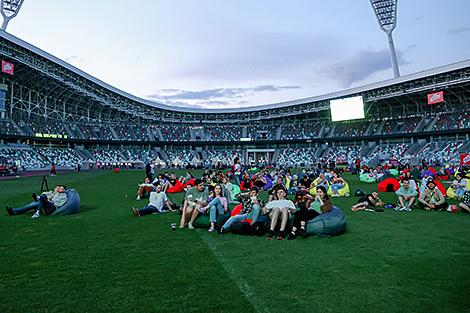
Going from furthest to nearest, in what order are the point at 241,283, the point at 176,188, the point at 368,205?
the point at 176,188 → the point at 368,205 → the point at 241,283

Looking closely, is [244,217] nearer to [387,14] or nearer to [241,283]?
[241,283]

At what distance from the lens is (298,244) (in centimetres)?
651

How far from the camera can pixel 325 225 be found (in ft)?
23.0

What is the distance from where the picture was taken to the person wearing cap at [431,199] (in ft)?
33.7

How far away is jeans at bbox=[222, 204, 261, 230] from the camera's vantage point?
24.7ft

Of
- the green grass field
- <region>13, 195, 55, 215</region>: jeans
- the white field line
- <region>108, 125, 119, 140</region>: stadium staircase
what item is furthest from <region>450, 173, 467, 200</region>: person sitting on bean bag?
<region>108, 125, 119, 140</region>: stadium staircase

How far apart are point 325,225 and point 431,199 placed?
5715 millimetres

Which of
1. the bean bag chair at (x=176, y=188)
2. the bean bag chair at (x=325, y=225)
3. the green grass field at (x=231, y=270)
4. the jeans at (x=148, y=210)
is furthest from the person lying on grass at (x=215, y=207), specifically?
the bean bag chair at (x=176, y=188)

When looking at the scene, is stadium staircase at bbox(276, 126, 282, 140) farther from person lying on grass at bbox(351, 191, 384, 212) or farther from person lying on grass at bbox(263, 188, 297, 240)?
person lying on grass at bbox(263, 188, 297, 240)

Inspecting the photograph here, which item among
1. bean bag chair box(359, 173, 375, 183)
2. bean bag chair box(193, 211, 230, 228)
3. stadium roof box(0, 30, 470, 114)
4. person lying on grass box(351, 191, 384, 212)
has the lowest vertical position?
bean bag chair box(359, 173, 375, 183)

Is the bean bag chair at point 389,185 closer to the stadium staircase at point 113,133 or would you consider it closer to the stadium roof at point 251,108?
the stadium roof at point 251,108

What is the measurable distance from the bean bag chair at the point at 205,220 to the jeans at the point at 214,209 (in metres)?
0.11

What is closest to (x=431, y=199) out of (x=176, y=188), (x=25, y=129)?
(x=176, y=188)

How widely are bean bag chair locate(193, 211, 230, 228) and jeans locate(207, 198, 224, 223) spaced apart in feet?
0.36
